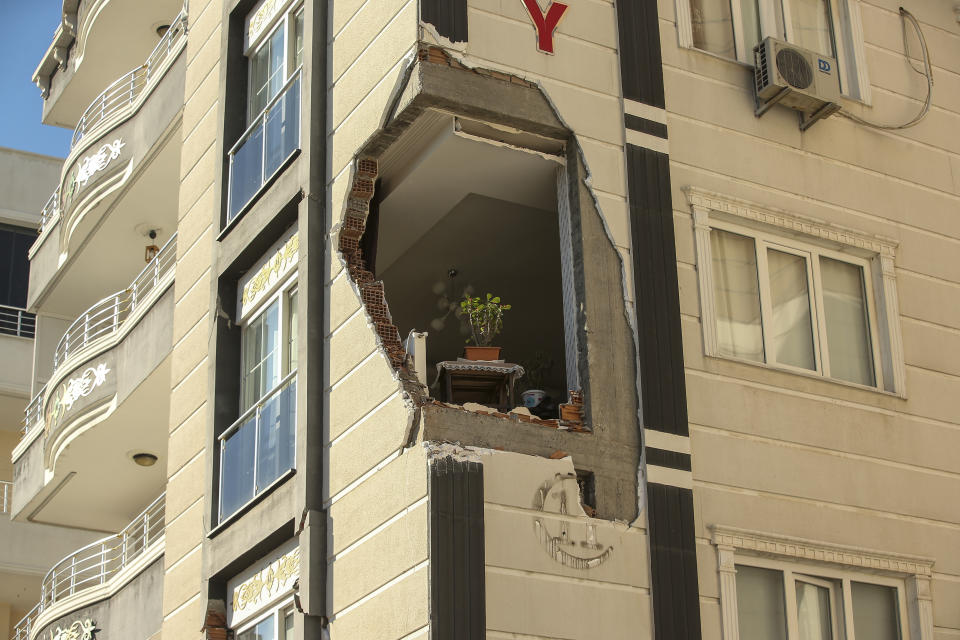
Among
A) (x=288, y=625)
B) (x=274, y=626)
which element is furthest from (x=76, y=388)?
(x=288, y=625)

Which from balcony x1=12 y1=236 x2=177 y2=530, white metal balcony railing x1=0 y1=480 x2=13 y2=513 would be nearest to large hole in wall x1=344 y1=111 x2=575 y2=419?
balcony x1=12 y1=236 x2=177 y2=530

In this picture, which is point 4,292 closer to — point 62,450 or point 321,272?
point 62,450

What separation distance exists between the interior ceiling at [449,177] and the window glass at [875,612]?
460 cm

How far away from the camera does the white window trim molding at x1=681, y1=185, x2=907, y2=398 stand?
44.7ft

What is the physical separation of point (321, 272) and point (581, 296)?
8.80 ft

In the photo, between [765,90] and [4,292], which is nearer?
[765,90]

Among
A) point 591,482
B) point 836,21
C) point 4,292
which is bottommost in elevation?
point 591,482

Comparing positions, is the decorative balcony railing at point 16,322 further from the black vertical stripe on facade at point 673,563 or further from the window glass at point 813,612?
the window glass at point 813,612

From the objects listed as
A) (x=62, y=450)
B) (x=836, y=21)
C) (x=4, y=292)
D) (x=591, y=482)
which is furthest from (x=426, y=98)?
(x=4, y=292)

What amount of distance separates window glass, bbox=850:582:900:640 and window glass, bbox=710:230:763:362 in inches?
88.8

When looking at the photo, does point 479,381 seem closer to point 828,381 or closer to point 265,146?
point 828,381

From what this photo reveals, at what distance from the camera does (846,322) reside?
47.7 ft

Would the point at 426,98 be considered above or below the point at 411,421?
above

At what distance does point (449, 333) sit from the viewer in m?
17.1
